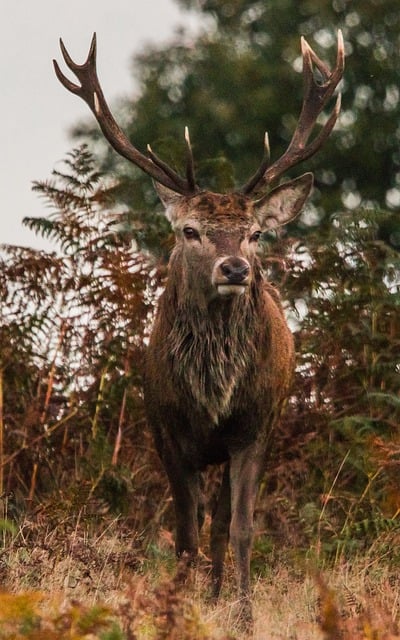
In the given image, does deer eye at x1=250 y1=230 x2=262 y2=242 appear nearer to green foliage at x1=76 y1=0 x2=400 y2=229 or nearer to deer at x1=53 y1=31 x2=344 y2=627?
deer at x1=53 y1=31 x2=344 y2=627

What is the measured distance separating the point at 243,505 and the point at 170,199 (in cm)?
165

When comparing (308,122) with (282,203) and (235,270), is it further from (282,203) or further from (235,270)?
(235,270)

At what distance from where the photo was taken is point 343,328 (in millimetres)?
10688

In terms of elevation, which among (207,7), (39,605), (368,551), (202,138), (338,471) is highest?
(207,7)

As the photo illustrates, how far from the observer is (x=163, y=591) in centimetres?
588

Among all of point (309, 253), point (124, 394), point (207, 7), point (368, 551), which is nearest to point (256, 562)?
point (368, 551)

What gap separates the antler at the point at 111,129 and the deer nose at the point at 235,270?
0.75m

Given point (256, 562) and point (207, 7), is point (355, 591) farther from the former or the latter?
point (207, 7)

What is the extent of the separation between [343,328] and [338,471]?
99 cm

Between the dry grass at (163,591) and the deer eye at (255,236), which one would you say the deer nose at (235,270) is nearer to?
the deer eye at (255,236)

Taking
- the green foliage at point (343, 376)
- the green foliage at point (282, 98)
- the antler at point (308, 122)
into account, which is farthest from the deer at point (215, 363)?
the green foliage at point (282, 98)

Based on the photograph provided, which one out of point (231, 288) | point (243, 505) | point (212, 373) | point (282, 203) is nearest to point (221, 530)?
point (243, 505)

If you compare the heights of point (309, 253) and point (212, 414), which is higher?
point (309, 253)

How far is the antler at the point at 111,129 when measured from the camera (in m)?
9.21
